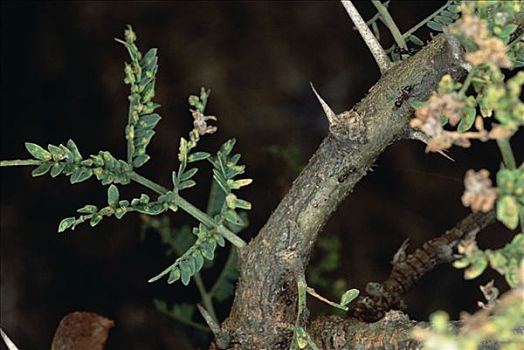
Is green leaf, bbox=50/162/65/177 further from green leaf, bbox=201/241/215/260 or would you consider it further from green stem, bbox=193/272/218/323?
green stem, bbox=193/272/218/323

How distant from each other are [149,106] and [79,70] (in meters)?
0.61

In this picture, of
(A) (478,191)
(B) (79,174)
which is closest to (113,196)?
(B) (79,174)

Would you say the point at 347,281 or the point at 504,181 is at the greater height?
the point at 504,181

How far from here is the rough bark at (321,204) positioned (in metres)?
0.65

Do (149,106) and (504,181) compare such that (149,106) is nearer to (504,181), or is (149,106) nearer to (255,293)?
(255,293)

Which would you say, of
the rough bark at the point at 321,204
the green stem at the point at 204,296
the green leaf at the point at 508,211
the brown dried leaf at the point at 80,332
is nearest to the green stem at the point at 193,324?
the green stem at the point at 204,296

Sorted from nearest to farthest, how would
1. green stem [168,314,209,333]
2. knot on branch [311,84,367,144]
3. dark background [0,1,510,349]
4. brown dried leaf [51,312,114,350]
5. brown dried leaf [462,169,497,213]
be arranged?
brown dried leaf [462,169,497,213] → knot on branch [311,84,367,144] → brown dried leaf [51,312,114,350] → green stem [168,314,209,333] → dark background [0,1,510,349]

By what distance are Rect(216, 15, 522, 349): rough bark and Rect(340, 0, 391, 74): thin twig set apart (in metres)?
Answer: 0.01

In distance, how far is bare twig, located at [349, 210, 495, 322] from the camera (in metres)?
0.85

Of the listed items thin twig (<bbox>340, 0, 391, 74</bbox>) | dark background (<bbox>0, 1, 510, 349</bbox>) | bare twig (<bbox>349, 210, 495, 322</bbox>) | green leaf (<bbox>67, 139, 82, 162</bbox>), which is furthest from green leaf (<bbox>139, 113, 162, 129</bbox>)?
dark background (<bbox>0, 1, 510, 349</bbox>)

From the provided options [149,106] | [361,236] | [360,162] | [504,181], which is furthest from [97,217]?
[361,236]

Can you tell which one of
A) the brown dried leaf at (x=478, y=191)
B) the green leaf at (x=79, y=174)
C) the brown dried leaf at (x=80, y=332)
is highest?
the green leaf at (x=79, y=174)

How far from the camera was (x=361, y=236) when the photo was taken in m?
1.41

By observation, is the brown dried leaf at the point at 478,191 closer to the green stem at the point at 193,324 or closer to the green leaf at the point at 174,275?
the green leaf at the point at 174,275
